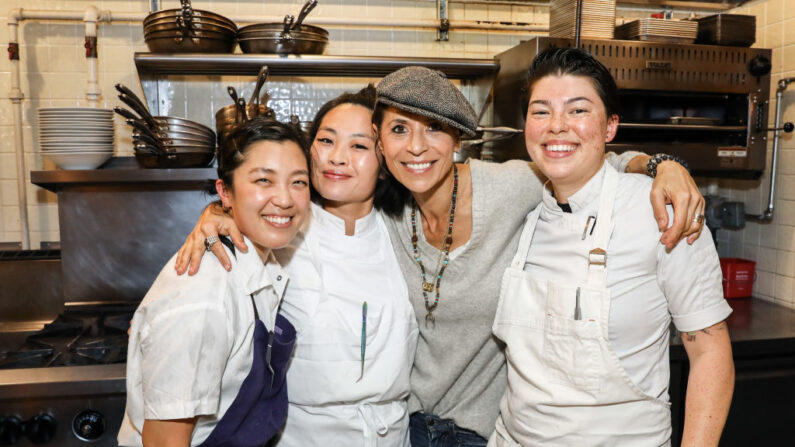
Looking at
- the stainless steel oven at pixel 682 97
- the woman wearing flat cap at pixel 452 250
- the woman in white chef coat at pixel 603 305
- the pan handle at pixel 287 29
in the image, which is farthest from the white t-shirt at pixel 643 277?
the pan handle at pixel 287 29

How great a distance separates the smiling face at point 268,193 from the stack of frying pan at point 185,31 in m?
1.16

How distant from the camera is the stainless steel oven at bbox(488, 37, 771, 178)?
244 cm

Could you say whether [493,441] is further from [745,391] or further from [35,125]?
[35,125]

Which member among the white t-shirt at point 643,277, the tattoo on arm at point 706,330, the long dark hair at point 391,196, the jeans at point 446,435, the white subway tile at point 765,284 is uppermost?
the long dark hair at point 391,196

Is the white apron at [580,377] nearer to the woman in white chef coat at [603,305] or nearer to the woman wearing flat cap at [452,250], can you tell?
the woman in white chef coat at [603,305]

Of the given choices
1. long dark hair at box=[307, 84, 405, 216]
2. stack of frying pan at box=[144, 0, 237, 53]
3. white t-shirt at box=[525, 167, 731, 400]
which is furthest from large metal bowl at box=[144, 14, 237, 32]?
white t-shirt at box=[525, 167, 731, 400]

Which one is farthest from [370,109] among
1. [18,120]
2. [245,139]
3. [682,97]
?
[18,120]

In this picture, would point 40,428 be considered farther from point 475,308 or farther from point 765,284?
point 765,284

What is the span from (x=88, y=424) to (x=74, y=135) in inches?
45.8

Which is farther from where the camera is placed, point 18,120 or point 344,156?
point 18,120

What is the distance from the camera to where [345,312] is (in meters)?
1.55

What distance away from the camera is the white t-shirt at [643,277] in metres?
1.25

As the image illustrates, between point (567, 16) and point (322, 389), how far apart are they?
192cm

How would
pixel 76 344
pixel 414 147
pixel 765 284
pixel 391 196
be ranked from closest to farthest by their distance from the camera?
1. pixel 414 147
2. pixel 391 196
3. pixel 76 344
4. pixel 765 284
